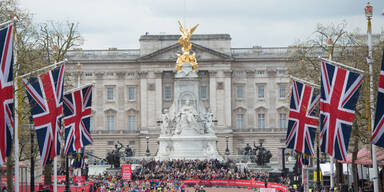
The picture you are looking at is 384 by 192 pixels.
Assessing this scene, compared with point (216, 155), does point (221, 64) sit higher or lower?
higher

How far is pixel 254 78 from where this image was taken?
113m

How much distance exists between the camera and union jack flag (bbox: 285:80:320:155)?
3331 cm

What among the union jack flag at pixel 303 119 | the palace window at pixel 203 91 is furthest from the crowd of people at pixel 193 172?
the palace window at pixel 203 91

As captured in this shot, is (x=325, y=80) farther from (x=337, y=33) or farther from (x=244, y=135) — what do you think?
(x=244, y=135)

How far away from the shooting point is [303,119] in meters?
33.8

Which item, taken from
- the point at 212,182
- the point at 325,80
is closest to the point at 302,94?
the point at 325,80

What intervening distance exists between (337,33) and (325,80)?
963 inches

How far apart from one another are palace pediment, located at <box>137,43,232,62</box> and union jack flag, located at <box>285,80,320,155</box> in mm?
75005

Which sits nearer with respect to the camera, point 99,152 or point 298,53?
point 298,53

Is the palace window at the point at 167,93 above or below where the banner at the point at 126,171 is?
above

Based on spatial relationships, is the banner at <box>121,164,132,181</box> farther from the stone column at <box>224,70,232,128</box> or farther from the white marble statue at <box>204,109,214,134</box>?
the stone column at <box>224,70,232,128</box>

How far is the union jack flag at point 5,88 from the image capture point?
2269 cm

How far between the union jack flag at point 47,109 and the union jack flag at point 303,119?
35.1 feet

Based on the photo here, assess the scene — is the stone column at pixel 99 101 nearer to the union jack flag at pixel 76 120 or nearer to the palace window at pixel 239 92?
the palace window at pixel 239 92
